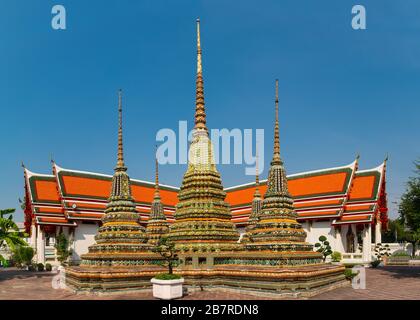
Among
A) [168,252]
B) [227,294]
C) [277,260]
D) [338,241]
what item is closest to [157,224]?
[168,252]

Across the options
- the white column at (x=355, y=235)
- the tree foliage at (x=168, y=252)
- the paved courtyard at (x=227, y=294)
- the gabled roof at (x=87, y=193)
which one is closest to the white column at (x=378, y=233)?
the white column at (x=355, y=235)

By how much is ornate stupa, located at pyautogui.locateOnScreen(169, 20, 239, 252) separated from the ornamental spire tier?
255cm

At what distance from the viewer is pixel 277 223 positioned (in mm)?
19500

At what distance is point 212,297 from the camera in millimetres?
17781

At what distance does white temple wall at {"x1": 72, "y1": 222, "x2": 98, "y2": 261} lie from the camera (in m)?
41.5

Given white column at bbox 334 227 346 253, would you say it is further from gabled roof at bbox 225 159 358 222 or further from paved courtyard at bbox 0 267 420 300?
paved courtyard at bbox 0 267 420 300

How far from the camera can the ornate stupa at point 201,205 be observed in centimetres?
2209

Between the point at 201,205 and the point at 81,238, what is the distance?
23.9 meters

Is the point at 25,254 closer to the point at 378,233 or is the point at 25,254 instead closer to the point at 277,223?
the point at 277,223

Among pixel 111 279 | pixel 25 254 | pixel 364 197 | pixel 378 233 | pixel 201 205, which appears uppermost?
pixel 364 197

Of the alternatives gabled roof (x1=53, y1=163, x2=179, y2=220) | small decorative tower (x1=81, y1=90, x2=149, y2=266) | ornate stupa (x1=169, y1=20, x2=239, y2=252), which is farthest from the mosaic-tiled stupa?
gabled roof (x1=53, y1=163, x2=179, y2=220)

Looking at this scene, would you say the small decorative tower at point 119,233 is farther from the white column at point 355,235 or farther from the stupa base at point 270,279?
the white column at point 355,235

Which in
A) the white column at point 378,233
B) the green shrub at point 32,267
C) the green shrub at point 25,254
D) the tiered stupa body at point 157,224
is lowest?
the green shrub at point 32,267

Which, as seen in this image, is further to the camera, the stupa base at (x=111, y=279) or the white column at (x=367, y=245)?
the white column at (x=367, y=245)
